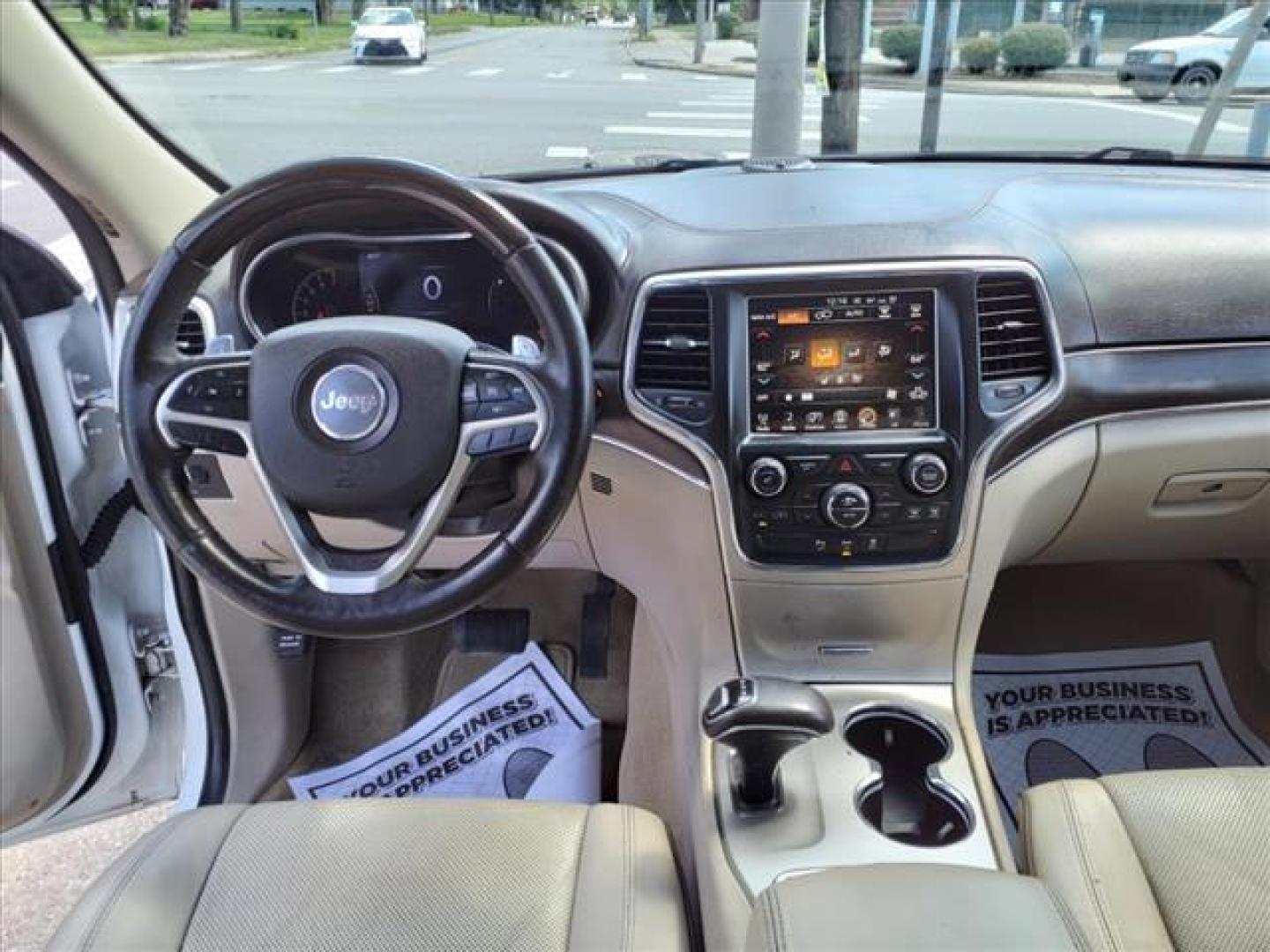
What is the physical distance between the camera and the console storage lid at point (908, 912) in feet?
3.08

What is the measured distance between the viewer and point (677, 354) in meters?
1.57

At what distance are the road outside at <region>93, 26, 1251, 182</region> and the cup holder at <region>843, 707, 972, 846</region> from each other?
1.11 m

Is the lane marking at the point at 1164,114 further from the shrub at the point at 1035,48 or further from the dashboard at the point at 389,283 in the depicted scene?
the dashboard at the point at 389,283

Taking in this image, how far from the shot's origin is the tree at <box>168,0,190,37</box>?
1.66 m

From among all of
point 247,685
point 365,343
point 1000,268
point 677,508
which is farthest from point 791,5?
point 247,685

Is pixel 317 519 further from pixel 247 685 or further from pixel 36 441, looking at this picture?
pixel 247 685

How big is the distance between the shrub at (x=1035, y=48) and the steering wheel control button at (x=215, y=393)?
160 centimetres

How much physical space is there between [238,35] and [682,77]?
1.08m

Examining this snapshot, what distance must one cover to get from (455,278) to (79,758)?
1.06 metres

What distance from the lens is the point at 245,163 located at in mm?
1764

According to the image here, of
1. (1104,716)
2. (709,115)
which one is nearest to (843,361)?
(1104,716)

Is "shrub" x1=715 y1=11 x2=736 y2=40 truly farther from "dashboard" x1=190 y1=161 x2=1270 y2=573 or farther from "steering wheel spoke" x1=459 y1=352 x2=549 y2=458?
"steering wheel spoke" x1=459 y1=352 x2=549 y2=458

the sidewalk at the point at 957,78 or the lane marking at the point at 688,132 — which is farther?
the lane marking at the point at 688,132

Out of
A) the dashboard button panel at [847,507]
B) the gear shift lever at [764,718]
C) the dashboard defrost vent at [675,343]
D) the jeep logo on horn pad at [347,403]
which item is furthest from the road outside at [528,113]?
the gear shift lever at [764,718]
